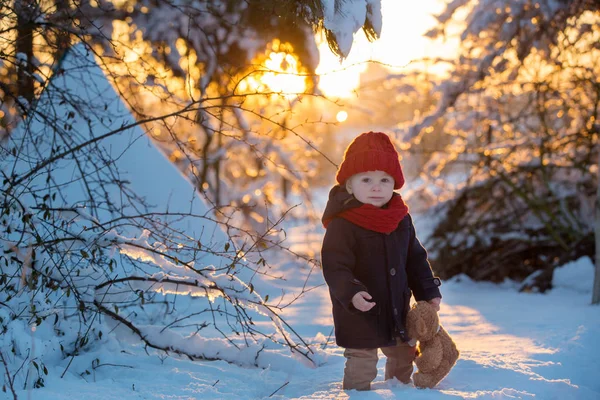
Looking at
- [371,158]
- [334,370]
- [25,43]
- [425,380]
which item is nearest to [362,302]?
[425,380]

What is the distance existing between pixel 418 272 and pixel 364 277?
0.37 m

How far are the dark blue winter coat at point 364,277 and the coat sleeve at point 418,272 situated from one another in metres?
0.04

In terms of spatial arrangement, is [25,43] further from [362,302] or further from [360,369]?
[360,369]

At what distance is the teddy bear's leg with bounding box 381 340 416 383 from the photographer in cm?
328

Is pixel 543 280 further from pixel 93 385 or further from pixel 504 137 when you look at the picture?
pixel 93 385

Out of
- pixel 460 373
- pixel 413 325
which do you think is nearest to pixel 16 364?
pixel 413 325

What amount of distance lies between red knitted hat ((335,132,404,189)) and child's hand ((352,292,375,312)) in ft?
2.10

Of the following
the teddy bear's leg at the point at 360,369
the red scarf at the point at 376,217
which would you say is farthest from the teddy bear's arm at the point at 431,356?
the red scarf at the point at 376,217

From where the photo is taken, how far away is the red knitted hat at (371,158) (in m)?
3.21

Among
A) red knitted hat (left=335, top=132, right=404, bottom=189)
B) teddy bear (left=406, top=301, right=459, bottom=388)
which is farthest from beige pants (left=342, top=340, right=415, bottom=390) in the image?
red knitted hat (left=335, top=132, right=404, bottom=189)

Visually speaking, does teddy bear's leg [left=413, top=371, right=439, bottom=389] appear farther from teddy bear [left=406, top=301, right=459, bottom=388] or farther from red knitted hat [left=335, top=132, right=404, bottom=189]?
red knitted hat [left=335, top=132, right=404, bottom=189]

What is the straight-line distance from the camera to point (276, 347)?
416cm

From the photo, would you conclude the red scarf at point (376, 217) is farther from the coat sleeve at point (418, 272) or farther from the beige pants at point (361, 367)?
the beige pants at point (361, 367)

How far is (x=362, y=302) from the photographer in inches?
115
